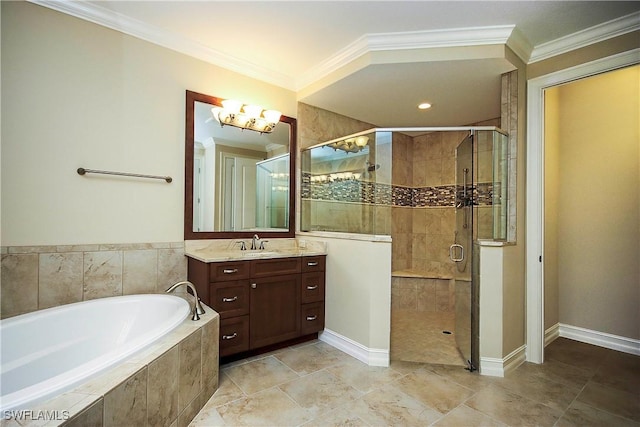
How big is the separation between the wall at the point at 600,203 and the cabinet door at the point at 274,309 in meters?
2.71

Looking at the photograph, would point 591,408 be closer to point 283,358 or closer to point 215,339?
point 283,358

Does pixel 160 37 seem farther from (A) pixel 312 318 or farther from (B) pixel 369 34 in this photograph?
(A) pixel 312 318

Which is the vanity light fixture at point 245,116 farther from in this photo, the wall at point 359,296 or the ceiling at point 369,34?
the wall at point 359,296

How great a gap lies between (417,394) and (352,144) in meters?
2.17

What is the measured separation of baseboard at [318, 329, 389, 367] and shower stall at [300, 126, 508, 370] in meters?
0.22

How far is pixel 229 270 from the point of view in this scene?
2385 millimetres

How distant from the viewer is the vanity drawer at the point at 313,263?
2.83 meters

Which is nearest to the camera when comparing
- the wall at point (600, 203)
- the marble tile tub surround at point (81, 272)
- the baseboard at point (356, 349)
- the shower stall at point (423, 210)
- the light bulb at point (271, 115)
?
the marble tile tub surround at point (81, 272)

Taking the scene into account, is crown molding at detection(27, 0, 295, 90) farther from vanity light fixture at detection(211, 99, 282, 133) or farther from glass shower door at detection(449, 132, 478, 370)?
glass shower door at detection(449, 132, 478, 370)

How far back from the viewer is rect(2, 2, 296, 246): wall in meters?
1.98

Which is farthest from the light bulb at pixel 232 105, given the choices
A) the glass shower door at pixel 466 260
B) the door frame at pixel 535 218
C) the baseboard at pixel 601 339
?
the baseboard at pixel 601 339

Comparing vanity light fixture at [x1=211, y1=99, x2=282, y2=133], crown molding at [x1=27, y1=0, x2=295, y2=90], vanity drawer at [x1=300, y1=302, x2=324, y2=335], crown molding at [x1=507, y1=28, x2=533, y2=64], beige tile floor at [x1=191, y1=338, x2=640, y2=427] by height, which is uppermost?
crown molding at [x1=27, y1=0, x2=295, y2=90]

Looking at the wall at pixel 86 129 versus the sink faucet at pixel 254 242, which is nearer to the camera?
the wall at pixel 86 129

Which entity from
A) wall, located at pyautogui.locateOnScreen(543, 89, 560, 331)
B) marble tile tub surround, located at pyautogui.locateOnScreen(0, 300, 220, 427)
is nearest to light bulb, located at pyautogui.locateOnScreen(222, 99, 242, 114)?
marble tile tub surround, located at pyautogui.locateOnScreen(0, 300, 220, 427)
